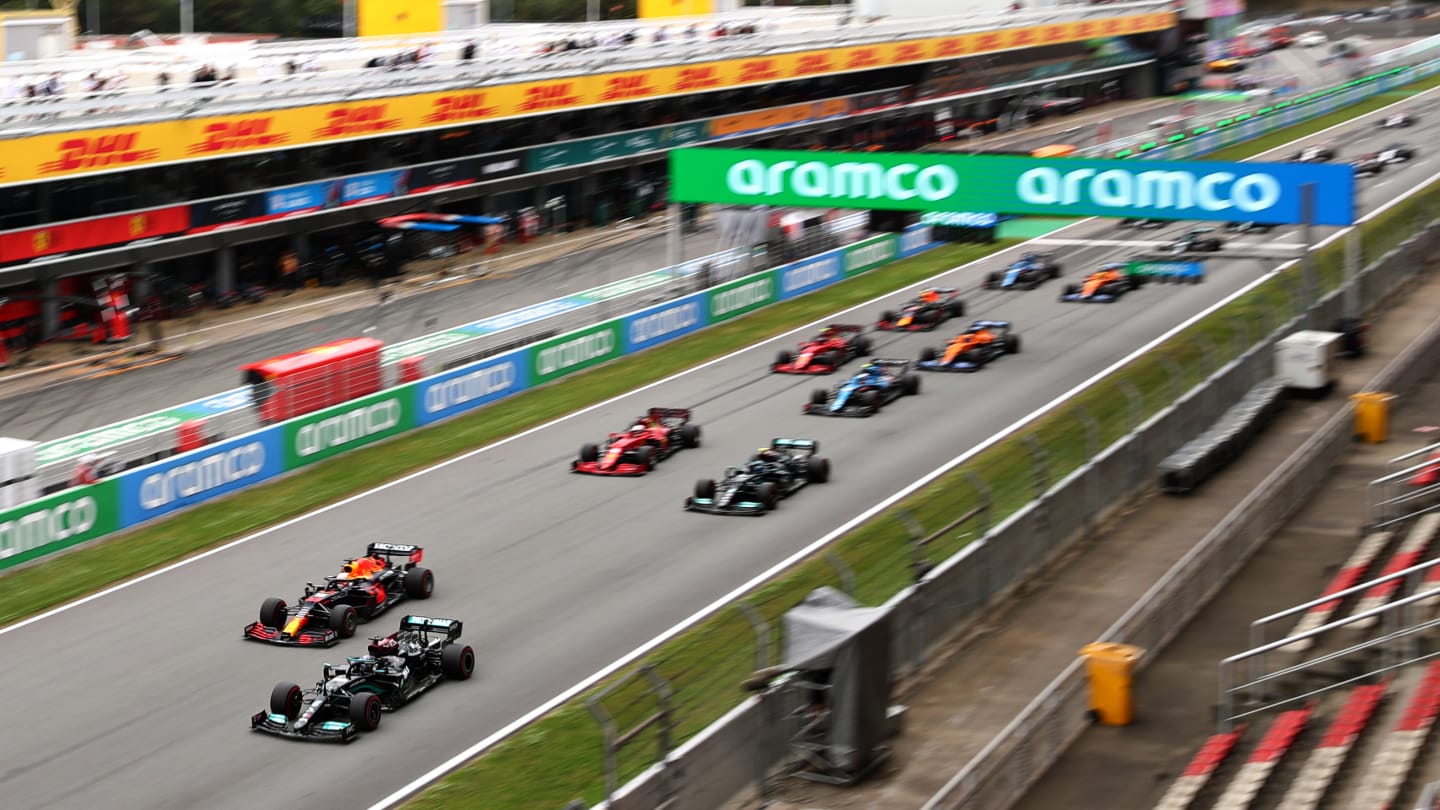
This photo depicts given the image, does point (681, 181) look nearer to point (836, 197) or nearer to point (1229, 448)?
point (836, 197)

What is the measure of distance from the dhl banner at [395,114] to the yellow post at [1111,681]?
26.3 meters

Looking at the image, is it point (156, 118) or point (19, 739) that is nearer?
point (19, 739)

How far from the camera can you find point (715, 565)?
20.4 metres

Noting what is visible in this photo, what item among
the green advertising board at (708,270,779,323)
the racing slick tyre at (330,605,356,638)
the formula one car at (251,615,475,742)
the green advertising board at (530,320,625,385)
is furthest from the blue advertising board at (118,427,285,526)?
the green advertising board at (708,270,779,323)

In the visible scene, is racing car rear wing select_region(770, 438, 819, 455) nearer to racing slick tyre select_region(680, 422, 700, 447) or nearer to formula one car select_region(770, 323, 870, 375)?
racing slick tyre select_region(680, 422, 700, 447)

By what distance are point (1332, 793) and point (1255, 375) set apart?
1566 centimetres

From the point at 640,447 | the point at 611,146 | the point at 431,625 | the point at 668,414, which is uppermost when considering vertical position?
the point at 611,146

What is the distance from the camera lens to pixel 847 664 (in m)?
13.7

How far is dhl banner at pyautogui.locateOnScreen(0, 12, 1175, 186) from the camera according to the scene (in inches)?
1368

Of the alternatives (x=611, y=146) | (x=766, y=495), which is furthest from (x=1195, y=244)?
(x=766, y=495)

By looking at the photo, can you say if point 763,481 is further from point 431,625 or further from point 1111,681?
point 1111,681

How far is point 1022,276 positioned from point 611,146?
1763 cm

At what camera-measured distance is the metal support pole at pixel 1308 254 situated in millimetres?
29422

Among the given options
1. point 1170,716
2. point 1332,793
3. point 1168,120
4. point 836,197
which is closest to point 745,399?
point 836,197
